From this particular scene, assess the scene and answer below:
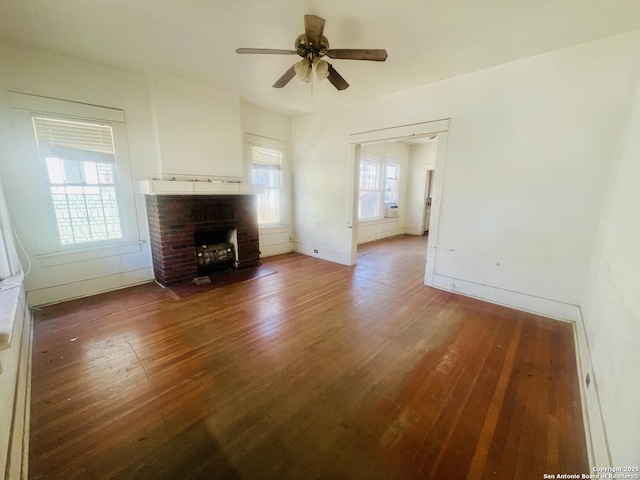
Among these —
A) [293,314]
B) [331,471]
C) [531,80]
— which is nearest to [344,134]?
[531,80]

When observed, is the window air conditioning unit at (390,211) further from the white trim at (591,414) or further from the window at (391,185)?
the white trim at (591,414)

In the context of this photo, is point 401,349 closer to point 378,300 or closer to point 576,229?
point 378,300

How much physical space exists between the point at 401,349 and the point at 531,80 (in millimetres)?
3127

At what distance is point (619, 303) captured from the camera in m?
1.50

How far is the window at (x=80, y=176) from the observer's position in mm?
2928

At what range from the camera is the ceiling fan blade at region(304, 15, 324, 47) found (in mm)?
1905

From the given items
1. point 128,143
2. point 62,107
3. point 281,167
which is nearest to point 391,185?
point 281,167

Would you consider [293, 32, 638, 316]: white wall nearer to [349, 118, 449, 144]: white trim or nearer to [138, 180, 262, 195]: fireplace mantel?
[349, 118, 449, 144]: white trim

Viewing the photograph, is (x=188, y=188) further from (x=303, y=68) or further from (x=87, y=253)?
(x=303, y=68)

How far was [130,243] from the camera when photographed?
3.59 meters

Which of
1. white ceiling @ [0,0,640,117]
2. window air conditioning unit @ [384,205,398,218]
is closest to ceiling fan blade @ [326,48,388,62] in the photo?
white ceiling @ [0,0,640,117]

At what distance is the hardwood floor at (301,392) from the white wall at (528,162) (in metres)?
0.56

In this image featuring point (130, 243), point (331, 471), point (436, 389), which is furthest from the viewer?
point (130, 243)

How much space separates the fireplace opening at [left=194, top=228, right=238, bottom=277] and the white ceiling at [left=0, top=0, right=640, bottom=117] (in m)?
2.37
